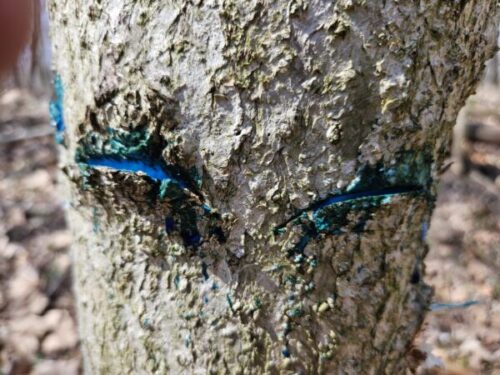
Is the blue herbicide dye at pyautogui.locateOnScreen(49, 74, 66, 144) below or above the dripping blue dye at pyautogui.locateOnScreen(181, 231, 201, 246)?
above

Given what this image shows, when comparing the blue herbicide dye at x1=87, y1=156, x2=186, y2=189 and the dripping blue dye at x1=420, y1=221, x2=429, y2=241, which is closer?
the blue herbicide dye at x1=87, y1=156, x2=186, y2=189

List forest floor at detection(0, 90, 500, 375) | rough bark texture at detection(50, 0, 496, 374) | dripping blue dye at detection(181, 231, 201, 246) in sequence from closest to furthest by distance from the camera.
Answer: rough bark texture at detection(50, 0, 496, 374), dripping blue dye at detection(181, 231, 201, 246), forest floor at detection(0, 90, 500, 375)

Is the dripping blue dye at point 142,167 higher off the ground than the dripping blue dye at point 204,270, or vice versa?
the dripping blue dye at point 142,167

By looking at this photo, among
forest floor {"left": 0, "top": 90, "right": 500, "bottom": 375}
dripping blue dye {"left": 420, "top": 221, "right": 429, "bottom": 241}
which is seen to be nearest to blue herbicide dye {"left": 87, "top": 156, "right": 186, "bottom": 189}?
dripping blue dye {"left": 420, "top": 221, "right": 429, "bottom": 241}

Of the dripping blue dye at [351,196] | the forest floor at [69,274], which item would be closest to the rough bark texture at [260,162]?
the dripping blue dye at [351,196]

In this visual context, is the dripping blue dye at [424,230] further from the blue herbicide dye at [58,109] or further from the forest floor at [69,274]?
the blue herbicide dye at [58,109]

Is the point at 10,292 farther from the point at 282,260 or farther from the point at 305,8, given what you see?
the point at 305,8

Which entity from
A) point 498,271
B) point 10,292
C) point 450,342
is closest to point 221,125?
point 450,342

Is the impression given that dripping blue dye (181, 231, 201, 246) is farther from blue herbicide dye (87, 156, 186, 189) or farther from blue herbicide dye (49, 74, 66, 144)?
blue herbicide dye (49, 74, 66, 144)
